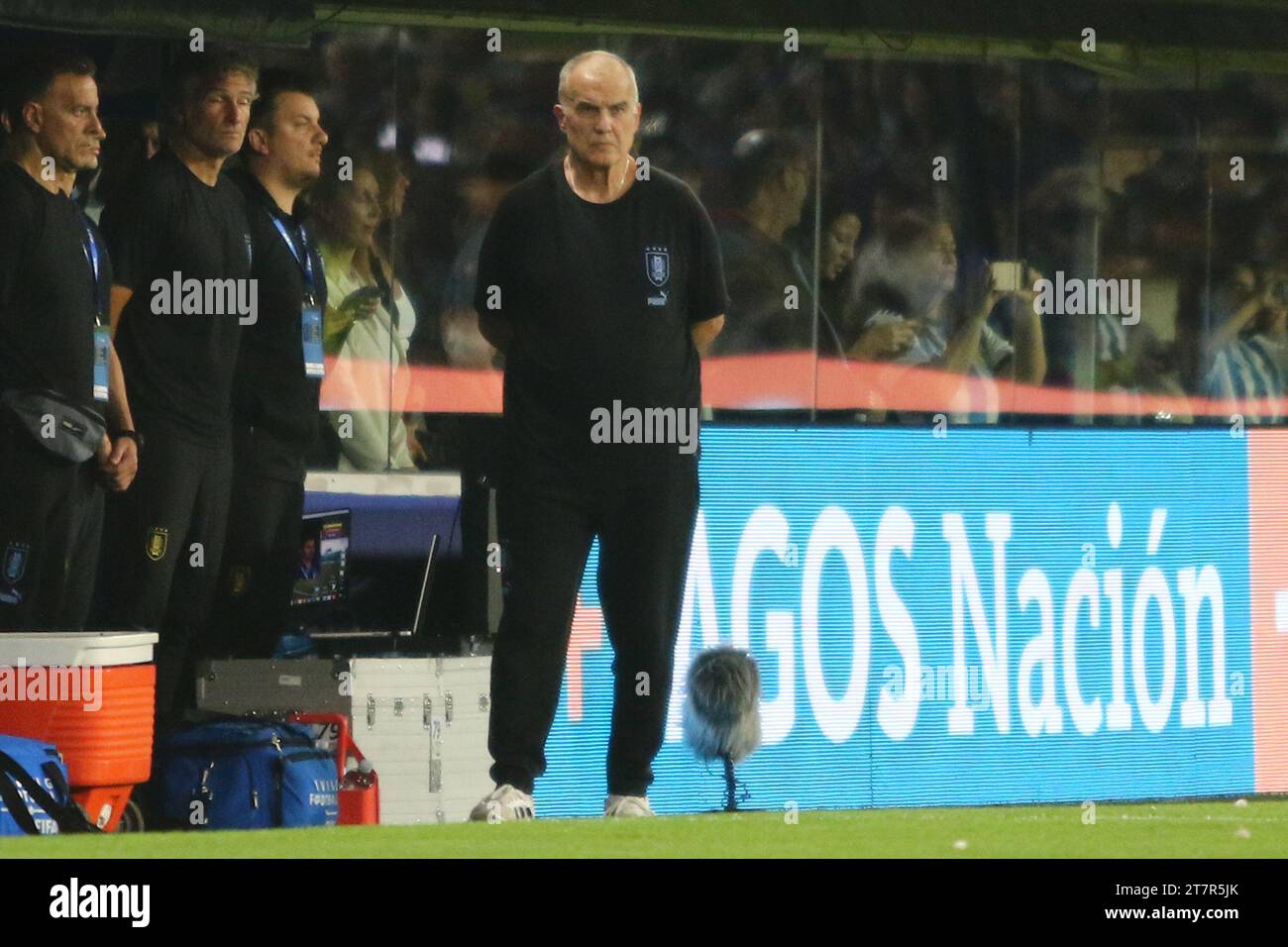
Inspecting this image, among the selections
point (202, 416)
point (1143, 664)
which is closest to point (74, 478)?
point (202, 416)

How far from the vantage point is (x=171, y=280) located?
9422mm

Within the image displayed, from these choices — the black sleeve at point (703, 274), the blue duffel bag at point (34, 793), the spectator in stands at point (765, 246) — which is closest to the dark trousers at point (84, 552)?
Result: the blue duffel bag at point (34, 793)

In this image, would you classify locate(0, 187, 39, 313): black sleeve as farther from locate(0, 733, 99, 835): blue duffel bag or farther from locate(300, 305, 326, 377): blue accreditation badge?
locate(0, 733, 99, 835): blue duffel bag

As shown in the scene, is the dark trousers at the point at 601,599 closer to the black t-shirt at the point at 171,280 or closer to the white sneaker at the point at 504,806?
the white sneaker at the point at 504,806

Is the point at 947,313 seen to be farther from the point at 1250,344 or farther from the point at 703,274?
the point at 703,274

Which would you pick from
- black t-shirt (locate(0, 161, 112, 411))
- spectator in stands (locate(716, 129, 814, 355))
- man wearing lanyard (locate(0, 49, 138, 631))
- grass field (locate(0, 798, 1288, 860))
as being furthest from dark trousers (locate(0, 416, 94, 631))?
spectator in stands (locate(716, 129, 814, 355))

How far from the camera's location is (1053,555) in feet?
34.8

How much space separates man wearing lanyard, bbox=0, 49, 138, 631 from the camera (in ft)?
29.3

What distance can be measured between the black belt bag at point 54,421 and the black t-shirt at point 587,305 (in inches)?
55.3

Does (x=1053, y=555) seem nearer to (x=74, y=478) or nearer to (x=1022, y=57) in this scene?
(x=1022, y=57)

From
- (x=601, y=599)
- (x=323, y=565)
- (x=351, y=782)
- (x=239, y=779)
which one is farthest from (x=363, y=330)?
(x=239, y=779)

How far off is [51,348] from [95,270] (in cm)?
35

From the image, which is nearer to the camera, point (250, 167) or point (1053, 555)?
point (250, 167)
